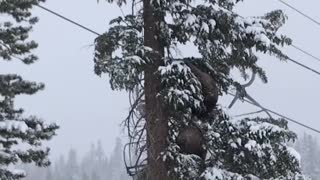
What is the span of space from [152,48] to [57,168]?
117581mm

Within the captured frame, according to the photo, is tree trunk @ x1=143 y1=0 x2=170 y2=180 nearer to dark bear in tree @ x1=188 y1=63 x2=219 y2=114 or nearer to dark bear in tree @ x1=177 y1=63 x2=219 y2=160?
dark bear in tree @ x1=177 y1=63 x2=219 y2=160

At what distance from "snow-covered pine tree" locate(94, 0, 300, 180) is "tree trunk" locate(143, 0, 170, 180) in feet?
0.04

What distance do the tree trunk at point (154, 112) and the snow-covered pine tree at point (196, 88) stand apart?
12 mm

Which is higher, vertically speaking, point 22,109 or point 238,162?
point 22,109

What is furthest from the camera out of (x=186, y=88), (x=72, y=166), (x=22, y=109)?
(x=72, y=166)

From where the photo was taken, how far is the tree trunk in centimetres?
782

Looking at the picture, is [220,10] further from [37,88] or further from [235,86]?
[37,88]

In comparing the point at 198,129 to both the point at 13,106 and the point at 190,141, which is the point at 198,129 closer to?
the point at 190,141

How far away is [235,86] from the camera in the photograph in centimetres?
873

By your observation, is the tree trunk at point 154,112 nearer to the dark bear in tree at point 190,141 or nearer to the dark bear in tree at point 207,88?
the dark bear in tree at point 190,141

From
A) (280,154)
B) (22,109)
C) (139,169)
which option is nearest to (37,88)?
(22,109)

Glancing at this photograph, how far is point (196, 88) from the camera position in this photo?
25.4 feet

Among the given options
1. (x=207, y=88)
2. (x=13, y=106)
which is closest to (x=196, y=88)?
(x=207, y=88)

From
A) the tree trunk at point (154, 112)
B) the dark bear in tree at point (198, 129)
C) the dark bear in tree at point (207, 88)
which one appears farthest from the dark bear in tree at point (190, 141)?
the dark bear in tree at point (207, 88)
